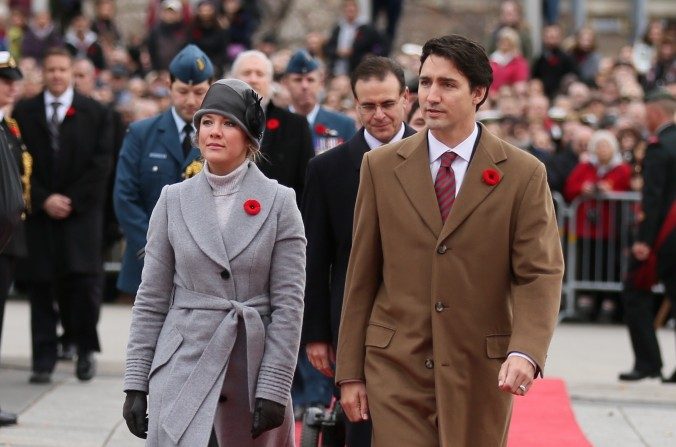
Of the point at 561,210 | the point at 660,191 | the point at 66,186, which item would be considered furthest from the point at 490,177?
the point at 561,210

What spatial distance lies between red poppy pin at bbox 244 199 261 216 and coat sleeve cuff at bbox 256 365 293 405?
57cm

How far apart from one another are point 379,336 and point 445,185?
58cm

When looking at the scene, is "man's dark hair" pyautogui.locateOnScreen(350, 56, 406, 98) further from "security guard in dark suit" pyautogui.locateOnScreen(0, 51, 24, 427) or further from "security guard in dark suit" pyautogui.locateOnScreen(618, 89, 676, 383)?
"security guard in dark suit" pyautogui.locateOnScreen(618, 89, 676, 383)

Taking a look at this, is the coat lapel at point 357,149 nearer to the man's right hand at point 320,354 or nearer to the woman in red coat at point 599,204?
the man's right hand at point 320,354

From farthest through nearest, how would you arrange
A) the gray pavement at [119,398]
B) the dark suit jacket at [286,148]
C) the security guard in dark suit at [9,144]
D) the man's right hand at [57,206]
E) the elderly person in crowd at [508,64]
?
the elderly person in crowd at [508,64], the man's right hand at [57,206], the security guard in dark suit at [9,144], the gray pavement at [119,398], the dark suit jacket at [286,148]

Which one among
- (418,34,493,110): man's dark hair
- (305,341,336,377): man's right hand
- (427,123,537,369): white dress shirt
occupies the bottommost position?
(305,341,336,377): man's right hand

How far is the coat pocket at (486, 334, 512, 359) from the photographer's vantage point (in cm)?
540

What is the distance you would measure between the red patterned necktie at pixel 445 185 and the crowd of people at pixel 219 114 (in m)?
Answer: 0.21

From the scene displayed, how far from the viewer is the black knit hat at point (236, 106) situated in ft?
19.0

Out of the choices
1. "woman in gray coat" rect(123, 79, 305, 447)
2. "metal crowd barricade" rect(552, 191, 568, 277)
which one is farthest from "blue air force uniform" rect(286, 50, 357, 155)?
"metal crowd barricade" rect(552, 191, 568, 277)

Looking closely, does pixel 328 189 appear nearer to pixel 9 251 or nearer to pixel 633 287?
pixel 9 251

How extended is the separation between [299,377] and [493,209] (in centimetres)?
401

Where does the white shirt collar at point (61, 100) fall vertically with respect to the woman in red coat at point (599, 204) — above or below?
above

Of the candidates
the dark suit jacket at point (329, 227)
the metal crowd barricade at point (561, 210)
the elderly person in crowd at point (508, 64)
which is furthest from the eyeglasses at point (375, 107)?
the elderly person in crowd at point (508, 64)
